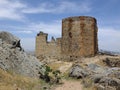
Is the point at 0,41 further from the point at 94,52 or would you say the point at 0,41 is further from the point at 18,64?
the point at 94,52

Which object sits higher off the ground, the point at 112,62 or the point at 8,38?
the point at 8,38

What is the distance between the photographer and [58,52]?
120ft

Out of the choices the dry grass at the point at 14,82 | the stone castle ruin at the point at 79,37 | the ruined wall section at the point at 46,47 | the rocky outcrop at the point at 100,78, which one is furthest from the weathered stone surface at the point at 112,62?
the dry grass at the point at 14,82

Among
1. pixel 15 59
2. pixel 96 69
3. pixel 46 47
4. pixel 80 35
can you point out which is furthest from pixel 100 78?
pixel 46 47

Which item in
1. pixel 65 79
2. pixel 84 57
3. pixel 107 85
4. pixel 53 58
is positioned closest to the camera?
pixel 107 85

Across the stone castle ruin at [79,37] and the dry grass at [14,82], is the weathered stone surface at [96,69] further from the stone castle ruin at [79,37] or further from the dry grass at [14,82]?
the dry grass at [14,82]

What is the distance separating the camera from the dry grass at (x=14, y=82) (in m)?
14.7

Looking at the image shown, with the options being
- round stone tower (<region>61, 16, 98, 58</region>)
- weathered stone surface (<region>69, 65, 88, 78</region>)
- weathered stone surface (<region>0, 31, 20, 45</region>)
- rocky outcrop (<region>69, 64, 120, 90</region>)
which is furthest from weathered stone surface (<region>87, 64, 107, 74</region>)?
weathered stone surface (<region>0, 31, 20, 45</region>)

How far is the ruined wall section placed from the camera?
36.9 m

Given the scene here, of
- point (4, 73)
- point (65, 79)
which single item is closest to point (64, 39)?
point (65, 79)

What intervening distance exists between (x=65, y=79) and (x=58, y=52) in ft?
49.6

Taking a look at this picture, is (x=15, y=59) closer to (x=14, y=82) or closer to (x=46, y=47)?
(x=14, y=82)

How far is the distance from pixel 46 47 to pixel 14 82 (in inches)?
878

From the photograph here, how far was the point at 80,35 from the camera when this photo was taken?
1240 inches
